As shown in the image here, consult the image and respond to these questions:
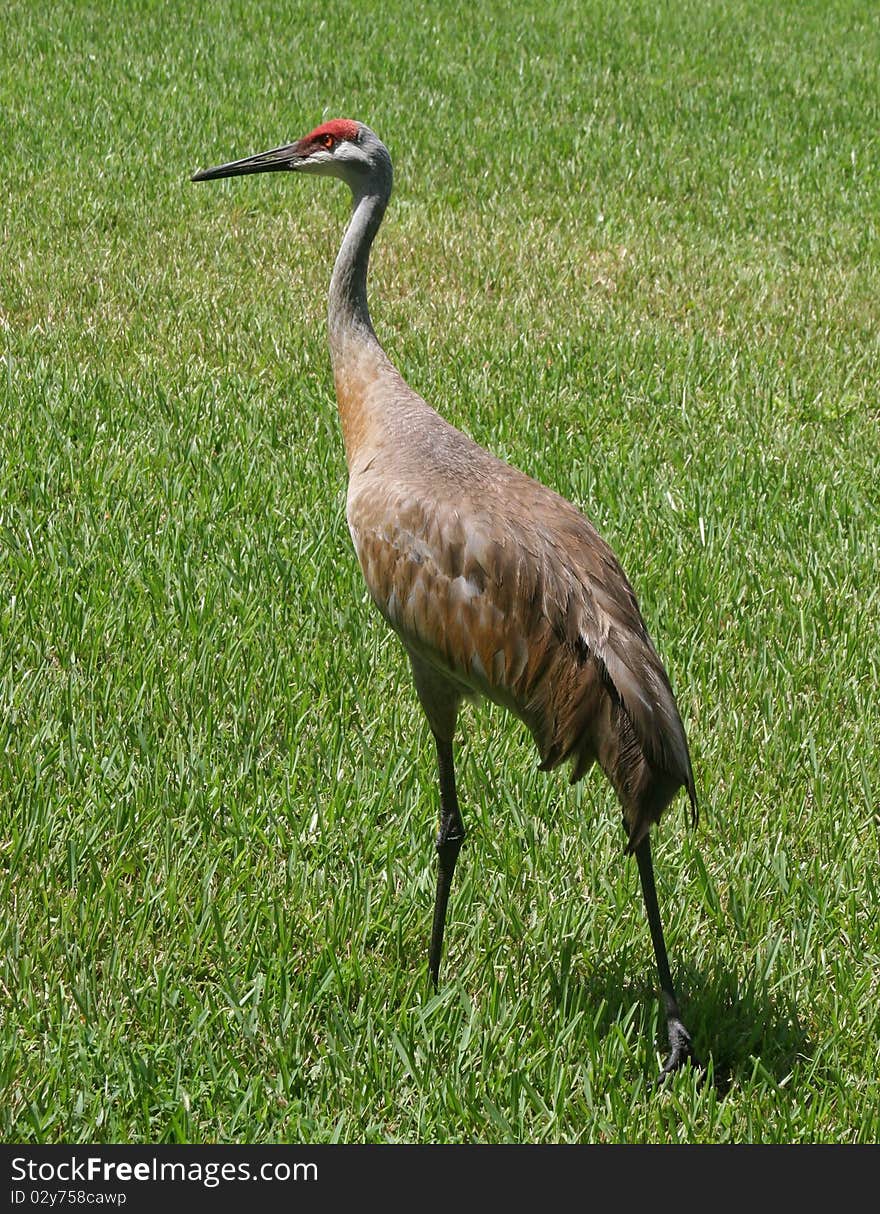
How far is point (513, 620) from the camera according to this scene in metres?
3.28

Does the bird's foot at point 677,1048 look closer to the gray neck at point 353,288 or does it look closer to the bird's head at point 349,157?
the gray neck at point 353,288

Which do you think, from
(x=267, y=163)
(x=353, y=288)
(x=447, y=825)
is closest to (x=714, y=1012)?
(x=447, y=825)

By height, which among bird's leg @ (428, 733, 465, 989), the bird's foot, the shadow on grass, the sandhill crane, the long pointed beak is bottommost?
the shadow on grass

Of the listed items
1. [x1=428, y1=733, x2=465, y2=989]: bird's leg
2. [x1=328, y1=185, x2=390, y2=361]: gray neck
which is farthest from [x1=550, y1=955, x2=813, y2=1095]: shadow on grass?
[x1=328, y1=185, x2=390, y2=361]: gray neck

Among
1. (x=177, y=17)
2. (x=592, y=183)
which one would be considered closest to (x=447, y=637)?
(x=592, y=183)

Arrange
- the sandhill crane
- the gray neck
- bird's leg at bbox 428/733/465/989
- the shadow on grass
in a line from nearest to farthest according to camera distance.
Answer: the sandhill crane → the shadow on grass → bird's leg at bbox 428/733/465/989 → the gray neck

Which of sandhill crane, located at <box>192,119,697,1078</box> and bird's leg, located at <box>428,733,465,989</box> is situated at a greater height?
sandhill crane, located at <box>192,119,697,1078</box>

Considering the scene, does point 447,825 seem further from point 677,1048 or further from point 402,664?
point 402,664

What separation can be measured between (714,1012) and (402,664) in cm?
178

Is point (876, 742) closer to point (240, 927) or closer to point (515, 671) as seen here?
point (515, 671)

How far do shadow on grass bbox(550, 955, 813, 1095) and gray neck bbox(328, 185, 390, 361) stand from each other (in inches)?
77.0

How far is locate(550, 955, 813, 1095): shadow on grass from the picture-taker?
338 cm

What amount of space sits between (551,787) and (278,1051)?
4.32 feet

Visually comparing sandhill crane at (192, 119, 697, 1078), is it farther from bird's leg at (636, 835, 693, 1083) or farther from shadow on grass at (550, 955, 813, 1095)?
shadow on grass at (550, 955, 813, 1095)
